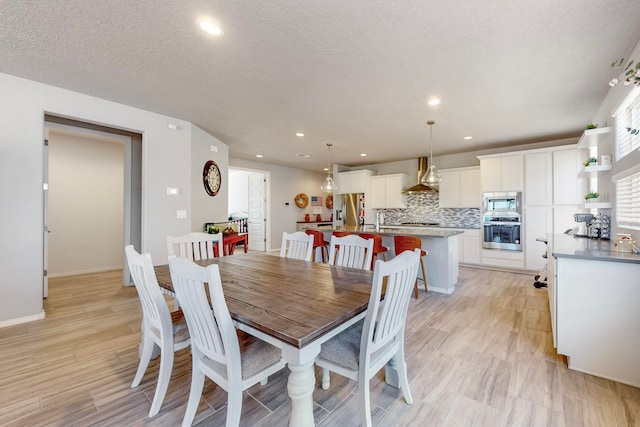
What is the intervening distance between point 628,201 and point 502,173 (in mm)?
2859

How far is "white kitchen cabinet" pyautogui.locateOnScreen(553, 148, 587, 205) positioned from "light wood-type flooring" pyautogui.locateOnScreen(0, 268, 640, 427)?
2.74 meters

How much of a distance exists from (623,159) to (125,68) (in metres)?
4.61

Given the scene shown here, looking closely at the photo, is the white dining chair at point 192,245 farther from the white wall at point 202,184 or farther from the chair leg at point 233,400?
the white wall at point 202,184

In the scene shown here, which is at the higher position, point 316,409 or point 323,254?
point 323,254

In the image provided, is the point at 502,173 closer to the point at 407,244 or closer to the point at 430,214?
the point at 430,214

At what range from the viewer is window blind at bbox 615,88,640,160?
2.14 metres

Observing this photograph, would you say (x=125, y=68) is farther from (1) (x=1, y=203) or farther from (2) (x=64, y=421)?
(2) (x=64, y=421)

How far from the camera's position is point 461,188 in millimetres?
5734

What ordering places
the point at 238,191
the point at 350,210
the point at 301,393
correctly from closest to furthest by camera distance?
the point at 301,393, the point at 350,210, the point at 238,191

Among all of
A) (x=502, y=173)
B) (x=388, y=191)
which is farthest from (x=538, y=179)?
(x=388, y=191)

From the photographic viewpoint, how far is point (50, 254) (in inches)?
181

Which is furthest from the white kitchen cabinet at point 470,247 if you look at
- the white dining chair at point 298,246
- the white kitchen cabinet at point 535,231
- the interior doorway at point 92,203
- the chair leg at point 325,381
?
the interior doorway at point 92,203

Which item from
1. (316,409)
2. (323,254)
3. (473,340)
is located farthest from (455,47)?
(323,254)

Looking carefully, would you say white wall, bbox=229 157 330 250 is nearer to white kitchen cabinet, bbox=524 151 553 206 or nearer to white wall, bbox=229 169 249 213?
white wall, bbox=229 169 249 213
